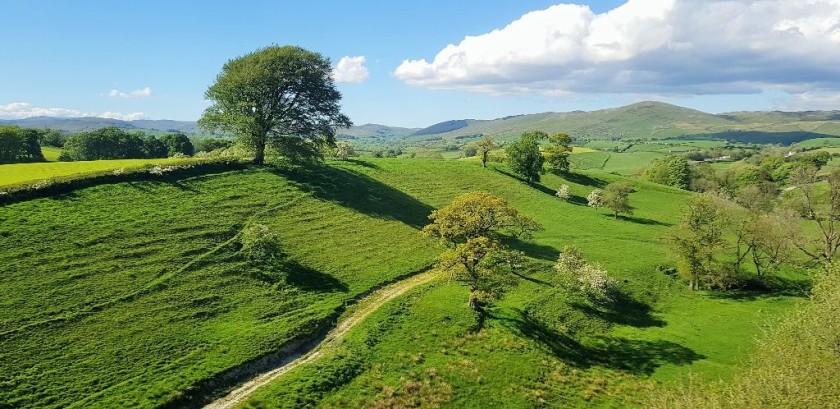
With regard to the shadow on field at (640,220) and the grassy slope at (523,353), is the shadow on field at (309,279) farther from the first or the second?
the shadow on field at (640,220)

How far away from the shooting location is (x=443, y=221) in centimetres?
4822

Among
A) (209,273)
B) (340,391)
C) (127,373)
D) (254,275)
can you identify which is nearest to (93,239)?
(209,273)

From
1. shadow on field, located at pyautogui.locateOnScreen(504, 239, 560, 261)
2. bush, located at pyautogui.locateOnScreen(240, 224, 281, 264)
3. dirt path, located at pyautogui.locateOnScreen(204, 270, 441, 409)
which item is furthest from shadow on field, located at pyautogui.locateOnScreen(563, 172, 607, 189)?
bush, located at pyautogui.locateOnScreen(240, 224, 281, 264)

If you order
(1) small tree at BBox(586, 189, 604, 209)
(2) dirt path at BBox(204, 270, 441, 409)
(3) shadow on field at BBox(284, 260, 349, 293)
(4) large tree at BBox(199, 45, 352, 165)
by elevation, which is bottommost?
(2) dirt path at BBox(204, 270, 441, 409)

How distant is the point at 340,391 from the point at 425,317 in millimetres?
13244

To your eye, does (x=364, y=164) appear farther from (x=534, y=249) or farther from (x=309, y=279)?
(x=309, y=279)

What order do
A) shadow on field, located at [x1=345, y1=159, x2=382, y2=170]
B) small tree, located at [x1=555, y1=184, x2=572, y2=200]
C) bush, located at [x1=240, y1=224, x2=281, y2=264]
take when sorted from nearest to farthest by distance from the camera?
bush, located at [x1=240, y1=224, x2=281, y2=264]
shadow on field, located at [x1=345, y1=159, x2=382, y2=170]
small tree, located at [x1=555, y1=184, x2=572, y2=200]

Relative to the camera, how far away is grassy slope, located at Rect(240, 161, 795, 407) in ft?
115

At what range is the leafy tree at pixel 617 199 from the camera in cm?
8662

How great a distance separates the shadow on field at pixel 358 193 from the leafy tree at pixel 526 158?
31811 millimetres

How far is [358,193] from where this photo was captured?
76188 millimetres

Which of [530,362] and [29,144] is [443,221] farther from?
[29,144]

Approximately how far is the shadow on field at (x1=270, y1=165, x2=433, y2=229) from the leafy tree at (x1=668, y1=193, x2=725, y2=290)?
33873 mm

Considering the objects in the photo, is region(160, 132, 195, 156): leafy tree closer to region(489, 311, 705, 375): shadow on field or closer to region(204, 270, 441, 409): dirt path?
region(204, 270, 441, 409): dirt path
